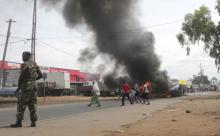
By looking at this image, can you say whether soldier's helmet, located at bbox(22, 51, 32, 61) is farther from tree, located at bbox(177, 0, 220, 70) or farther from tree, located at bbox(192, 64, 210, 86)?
tree, located at bbox(192, 64, 210, 86)

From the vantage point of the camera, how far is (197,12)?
55.2 m

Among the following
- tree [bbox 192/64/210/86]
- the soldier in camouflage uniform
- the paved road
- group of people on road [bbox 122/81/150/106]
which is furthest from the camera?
tree [bbox 192/64/210/86]

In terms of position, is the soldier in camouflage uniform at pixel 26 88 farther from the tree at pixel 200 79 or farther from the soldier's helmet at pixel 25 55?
the tree at pixel 200 79

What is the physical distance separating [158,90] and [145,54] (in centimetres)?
432

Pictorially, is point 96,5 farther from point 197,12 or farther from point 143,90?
point 197,12

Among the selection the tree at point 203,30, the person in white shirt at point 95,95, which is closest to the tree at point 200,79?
the tree at point 203,30

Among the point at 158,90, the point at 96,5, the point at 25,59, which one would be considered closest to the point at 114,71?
the point at 158,90

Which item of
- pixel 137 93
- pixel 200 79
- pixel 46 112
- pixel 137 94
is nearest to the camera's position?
pixel 46 112

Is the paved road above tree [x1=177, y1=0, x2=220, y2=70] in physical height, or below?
below

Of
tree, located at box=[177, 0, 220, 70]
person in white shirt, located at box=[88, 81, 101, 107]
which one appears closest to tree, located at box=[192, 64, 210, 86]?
tree, located at box=[177, 0, 220, 70]

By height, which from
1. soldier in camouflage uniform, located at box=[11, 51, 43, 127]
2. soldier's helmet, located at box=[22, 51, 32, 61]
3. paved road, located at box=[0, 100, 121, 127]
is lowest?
paved road, located at box=[0, 100, 121, 127]

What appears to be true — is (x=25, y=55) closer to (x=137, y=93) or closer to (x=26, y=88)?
(x=26, y=88)

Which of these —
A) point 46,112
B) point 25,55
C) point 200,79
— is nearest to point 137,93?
point 46,112

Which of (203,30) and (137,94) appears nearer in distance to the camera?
(137,94)
